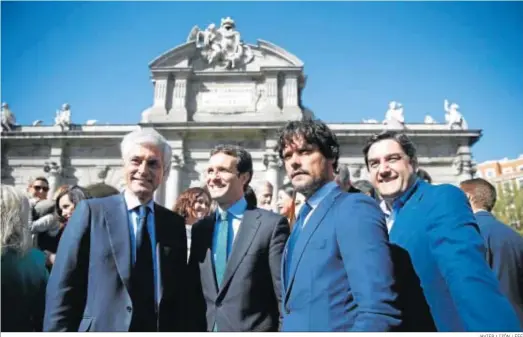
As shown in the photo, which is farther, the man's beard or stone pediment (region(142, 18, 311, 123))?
stone pediment (region(142, 18, 311, 123))

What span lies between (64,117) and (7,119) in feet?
10.4

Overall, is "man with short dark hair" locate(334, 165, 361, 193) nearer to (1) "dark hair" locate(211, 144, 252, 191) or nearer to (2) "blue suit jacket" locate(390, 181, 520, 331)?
(1) "dark hair" locate(211, 144, 252, 191)

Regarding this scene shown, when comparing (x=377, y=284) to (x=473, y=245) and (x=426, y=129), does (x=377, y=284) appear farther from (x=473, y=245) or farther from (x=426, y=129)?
(x=426, y=129)

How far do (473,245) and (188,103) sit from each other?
17888mm

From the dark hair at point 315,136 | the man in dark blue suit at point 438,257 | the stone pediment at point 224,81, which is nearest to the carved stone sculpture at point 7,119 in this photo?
the stone pediment at point 224,81

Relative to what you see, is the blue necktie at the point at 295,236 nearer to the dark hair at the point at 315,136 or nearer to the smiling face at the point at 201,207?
the dark hair at the point at 315,136

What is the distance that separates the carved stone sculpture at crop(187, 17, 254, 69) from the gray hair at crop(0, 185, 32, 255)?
17.1 meters

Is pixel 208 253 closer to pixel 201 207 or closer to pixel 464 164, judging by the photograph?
pixel 201 207

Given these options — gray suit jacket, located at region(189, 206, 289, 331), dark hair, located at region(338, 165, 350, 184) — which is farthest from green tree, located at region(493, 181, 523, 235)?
gray suit jacket, located at region(189, 206, 289, 331)

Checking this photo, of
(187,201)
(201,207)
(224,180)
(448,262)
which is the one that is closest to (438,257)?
(448,262)

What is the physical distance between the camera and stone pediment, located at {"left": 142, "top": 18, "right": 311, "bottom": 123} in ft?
61.0

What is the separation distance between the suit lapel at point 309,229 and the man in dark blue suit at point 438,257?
558mm

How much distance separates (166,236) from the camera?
10.6 feet

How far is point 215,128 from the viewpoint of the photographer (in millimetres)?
18109
